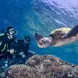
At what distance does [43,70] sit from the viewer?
26.7 ft

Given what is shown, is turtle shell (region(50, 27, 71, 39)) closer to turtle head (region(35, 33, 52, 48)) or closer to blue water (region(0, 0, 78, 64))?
turtle head (region(35, 33, 52, 48))

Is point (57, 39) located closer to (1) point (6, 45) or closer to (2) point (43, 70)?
(1) point (6, 45)

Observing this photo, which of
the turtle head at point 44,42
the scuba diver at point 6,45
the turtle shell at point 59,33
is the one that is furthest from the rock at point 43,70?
the turtle shell at point 59,33

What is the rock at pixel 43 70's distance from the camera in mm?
7323

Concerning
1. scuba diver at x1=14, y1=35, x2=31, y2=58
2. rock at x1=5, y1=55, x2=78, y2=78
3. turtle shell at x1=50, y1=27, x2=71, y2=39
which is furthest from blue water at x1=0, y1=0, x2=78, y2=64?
turtle shell at x1=50, y1=27, x2=71, y2=39

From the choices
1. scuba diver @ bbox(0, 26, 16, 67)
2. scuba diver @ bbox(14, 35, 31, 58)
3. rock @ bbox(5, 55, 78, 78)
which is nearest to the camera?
scuba diver @ bbox(0, 26, 16, 67)

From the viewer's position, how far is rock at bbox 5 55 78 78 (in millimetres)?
7323

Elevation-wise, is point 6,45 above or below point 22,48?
below

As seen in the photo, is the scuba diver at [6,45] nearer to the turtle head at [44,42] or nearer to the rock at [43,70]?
the rock at [43,70]

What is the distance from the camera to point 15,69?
7445 millimetres

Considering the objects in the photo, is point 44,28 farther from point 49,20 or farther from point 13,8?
point 13,8

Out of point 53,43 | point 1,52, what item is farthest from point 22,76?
point 53,43

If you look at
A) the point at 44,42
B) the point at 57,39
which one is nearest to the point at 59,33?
the point at 57,39

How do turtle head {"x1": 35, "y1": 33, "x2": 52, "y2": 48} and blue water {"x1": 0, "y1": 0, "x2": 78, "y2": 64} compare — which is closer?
turtle head {"x1": 35, "y1": 33, "x2": 52, "y2": 48}
